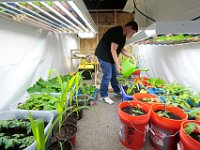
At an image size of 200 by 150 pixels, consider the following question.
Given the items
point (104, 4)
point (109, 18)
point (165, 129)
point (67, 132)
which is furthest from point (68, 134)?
point (109, 18)

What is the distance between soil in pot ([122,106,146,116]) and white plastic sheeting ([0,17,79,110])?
1200 millimetres

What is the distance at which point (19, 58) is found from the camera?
1.67 metres

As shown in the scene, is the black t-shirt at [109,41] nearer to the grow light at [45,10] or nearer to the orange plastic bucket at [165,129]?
the grow light at [45,10]

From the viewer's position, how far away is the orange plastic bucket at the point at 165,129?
112cm

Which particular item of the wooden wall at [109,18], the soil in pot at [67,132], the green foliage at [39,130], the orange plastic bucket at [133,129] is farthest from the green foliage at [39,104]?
the wooden wall at [109,18]

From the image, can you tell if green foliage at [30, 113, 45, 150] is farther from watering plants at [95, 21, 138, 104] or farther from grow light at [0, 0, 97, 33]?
watering plants at [95, 21, 138, 104]

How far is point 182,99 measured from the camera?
1427 millimetres

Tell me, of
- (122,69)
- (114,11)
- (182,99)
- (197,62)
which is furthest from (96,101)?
(114,11)

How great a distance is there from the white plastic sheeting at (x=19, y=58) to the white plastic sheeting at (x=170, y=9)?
1.78m

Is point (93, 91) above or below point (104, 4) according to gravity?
below

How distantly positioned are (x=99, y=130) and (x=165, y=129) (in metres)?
0.71

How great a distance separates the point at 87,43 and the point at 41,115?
15.1 ft

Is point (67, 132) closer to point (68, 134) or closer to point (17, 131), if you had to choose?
point (68, 134)

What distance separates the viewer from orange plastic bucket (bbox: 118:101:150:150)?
3.93 ft
